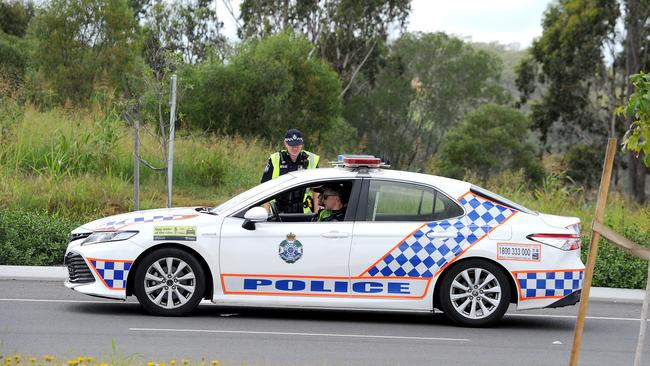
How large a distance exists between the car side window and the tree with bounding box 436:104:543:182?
49916 millimetres

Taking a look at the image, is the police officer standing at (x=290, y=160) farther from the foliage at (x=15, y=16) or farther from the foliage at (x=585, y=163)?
the foliage at (x=15, y=16)

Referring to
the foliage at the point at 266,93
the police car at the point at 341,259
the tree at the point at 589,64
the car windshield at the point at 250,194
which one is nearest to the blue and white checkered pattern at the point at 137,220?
the police car at the point at 341,259

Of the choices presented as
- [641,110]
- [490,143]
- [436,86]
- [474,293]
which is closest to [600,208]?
[641,110]

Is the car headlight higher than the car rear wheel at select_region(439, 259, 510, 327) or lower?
higher

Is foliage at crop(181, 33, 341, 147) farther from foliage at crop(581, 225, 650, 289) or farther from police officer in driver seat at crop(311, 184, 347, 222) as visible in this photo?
police officer in driver seat at crop(311, 184, 347, 222)

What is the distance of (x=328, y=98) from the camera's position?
3953 cm

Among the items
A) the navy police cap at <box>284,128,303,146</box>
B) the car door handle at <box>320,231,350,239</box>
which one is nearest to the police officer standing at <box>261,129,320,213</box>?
the navy police cap at <box>284,128,303,146</box>

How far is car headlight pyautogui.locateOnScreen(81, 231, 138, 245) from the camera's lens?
10336 mm

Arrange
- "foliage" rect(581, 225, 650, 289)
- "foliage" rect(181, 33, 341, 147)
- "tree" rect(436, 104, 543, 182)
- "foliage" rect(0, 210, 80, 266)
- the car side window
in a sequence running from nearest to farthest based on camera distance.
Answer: the car side window → "foliage" rect(581, 225, 650, 289) → "foliage" rect(0, 210, 80, 266) → "foliage" rect(181, 33, 341, 147) → "tree" rect(436, 104, 543, 182)

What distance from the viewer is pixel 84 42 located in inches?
1569

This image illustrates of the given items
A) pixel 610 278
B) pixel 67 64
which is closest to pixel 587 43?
pixel 67 64

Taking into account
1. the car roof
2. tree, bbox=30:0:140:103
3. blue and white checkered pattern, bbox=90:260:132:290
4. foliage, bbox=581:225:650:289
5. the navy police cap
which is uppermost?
tree, bbox=30:0:140:103

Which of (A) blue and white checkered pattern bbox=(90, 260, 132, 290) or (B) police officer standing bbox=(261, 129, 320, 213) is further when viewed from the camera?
→ (B) police officer standing bbox=(261, 129, 320, 213)

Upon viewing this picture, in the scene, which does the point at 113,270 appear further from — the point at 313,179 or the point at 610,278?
the point at 610,278
